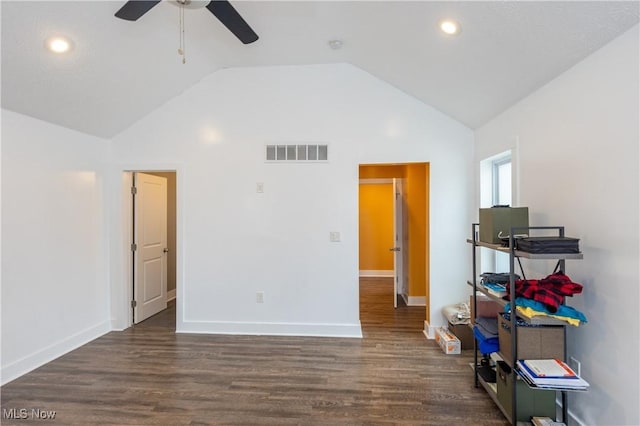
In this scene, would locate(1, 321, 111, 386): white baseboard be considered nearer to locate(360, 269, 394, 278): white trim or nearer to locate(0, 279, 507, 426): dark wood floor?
locate(0, 279, 507, 426): dark wood floor

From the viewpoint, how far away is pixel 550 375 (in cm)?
178

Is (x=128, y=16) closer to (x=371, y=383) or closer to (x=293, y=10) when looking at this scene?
(x=293, y=10)

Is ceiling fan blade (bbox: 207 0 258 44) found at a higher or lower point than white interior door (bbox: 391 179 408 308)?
higher

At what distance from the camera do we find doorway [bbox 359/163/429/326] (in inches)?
192

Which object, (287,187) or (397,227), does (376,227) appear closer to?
(397,227)

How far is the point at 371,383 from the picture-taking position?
2.70 meters

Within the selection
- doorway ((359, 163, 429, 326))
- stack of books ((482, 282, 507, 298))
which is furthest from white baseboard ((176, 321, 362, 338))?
stack of books ((482, 282, 507, 298))

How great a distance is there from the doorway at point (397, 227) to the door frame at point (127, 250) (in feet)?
7.99

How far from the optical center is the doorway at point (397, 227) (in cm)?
487

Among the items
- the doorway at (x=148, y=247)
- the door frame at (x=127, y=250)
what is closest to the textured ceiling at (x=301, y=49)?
the door frame at (x=127, y=250)

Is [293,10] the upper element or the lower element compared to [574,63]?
upper

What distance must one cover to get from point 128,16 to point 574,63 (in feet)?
9.32

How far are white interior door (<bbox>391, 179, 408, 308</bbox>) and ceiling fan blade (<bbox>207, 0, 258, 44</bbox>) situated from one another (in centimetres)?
308

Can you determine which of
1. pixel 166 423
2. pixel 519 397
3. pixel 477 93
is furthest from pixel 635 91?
pixel 166 423
